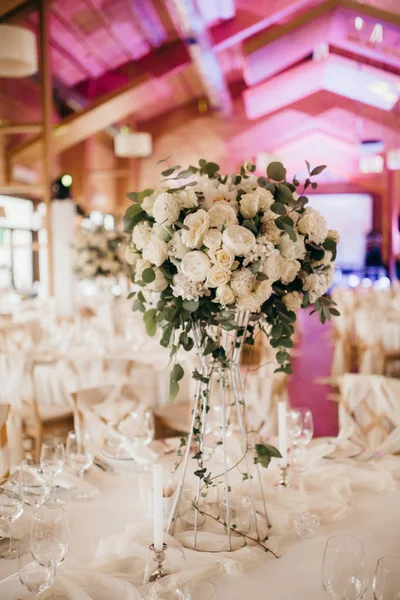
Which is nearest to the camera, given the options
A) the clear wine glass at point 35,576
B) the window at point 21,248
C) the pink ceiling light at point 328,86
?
the clear wine glass at point 35,576

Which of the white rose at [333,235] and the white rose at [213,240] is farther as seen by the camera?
the white rose at [333,235]

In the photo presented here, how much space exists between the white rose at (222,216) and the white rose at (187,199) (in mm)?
62

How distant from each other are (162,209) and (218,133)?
1483 cm

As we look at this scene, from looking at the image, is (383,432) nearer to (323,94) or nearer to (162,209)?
(162,209)

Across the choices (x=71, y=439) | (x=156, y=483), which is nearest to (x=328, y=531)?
(x=156, y=483)

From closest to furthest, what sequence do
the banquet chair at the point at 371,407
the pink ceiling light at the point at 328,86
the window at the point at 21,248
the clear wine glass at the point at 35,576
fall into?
the clear wine glass at the point at 35,576
the banquet chair at the point at 371,407
the window at the point at 21,248
the pink ceiling light at the point at 328,86

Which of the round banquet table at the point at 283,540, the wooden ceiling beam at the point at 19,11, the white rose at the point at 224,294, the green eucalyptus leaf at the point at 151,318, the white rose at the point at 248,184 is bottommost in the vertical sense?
the round banquet table at the point at 283,540

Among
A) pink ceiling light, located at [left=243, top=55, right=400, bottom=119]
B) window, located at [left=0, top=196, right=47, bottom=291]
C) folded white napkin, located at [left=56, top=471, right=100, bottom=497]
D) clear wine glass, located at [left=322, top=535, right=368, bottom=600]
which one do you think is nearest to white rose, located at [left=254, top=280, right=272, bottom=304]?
clear wine glass, located at [left=322, top=535, right=368, bottom=600]

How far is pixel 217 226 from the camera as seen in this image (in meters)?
1.63

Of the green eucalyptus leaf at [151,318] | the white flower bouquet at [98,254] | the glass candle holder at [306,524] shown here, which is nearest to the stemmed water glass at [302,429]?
the glass candle holder at [306,524]

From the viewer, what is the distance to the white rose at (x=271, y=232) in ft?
5.38

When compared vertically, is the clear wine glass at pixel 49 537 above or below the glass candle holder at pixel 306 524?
above

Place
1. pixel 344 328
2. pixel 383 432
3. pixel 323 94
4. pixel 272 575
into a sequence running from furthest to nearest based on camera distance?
pixel 323 94 → pixel 344 328 → pixel 383 432 → pixel 272 575

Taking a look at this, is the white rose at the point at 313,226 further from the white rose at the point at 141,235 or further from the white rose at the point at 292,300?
the white rose at the point at 141,235
